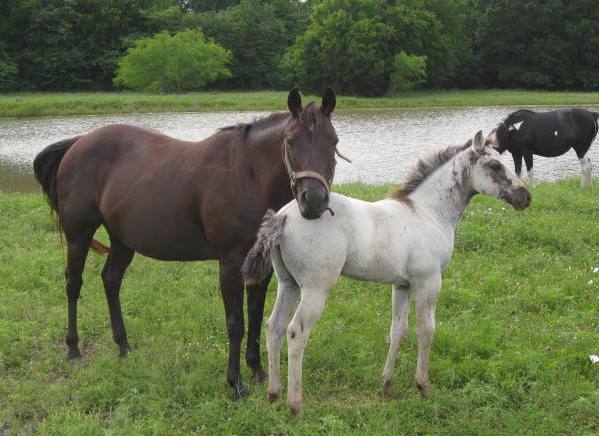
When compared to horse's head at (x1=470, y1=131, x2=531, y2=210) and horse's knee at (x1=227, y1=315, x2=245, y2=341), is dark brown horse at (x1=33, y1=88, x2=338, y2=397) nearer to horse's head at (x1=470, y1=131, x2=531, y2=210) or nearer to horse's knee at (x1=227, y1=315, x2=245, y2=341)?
horse's knee at (x1=227, y1=315, x2=245, y2=341)

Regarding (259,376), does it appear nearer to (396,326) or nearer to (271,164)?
(396,326)

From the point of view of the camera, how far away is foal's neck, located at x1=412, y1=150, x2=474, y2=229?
13.7 ft

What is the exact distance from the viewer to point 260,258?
12.2ft

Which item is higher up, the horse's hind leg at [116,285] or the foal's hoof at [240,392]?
the horse's hind leg at [116,285]

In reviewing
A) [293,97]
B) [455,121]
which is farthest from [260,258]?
[455,121]

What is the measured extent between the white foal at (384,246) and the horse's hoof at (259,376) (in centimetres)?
61

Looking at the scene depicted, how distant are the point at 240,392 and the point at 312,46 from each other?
134 ft

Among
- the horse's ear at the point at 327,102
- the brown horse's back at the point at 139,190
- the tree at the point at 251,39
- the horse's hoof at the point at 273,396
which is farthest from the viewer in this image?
the tree at the point at 251,39

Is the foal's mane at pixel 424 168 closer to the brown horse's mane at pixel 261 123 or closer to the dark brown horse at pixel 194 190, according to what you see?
the dark brown horse at pixel 194 190

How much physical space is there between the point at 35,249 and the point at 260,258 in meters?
5.16

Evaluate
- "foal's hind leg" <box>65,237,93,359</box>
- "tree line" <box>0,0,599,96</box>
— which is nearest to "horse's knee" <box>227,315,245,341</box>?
"foal's hind leg" <box>65,237,93,359</box>

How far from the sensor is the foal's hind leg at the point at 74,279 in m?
5.05

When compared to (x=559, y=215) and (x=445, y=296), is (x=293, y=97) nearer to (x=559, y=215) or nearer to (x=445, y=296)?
(x=445, y=296)

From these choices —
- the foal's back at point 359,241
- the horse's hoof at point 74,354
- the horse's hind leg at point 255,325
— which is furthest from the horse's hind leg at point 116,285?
the foal's back at point 359,241
